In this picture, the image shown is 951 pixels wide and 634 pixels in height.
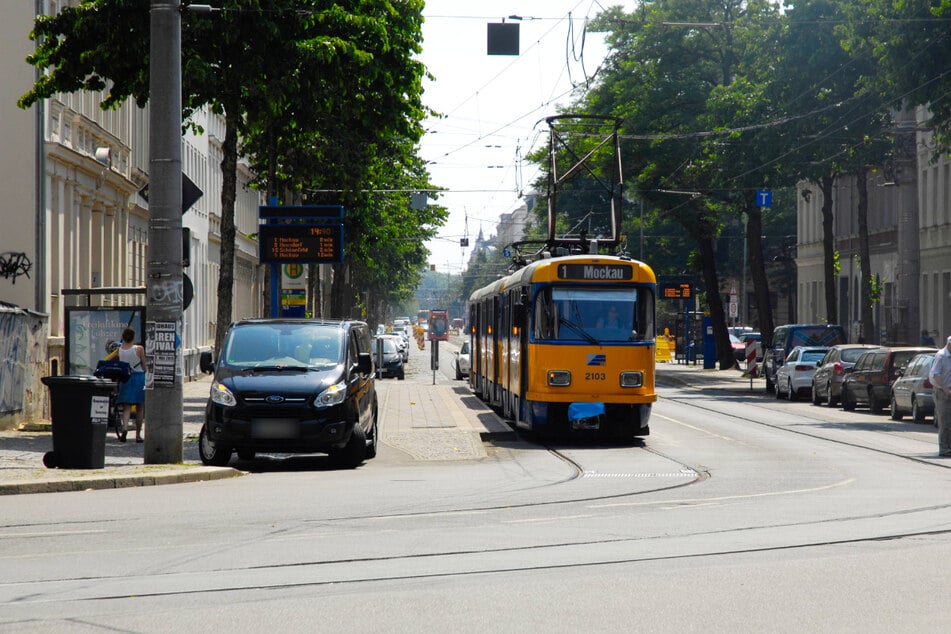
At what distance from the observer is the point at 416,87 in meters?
26.8

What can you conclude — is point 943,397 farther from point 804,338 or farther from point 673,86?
point 673,86

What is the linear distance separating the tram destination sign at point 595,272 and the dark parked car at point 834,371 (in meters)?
14.6

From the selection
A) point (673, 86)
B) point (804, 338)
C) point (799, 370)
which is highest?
point (673, 86)

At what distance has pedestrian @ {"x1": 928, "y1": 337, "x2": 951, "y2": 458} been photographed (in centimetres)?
2019

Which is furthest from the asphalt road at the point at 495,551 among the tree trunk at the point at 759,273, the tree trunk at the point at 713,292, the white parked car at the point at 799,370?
the tree trunk at the point at 713,292

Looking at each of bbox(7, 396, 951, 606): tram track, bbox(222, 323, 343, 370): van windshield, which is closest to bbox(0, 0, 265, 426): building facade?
bbox(222, 323, 343, 370): van windshield

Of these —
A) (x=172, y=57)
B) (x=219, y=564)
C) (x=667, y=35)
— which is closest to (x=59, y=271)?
(x=172, y=57)

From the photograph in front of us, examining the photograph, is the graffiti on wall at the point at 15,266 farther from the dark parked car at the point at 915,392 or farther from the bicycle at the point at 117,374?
the dark parked car at the point at 915,392

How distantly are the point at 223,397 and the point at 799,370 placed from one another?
26917mm

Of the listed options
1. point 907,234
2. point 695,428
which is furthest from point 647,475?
point 907,234

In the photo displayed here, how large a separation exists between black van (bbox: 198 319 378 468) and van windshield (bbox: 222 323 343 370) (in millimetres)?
12

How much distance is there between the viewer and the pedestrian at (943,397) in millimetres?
20188

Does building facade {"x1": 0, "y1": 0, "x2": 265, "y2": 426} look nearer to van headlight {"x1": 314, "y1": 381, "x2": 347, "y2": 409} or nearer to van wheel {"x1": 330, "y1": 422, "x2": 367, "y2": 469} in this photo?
van wheel {"x1": 330, "y1": 422, "x2": 367, "y2": 469}

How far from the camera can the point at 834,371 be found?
37.8 m
